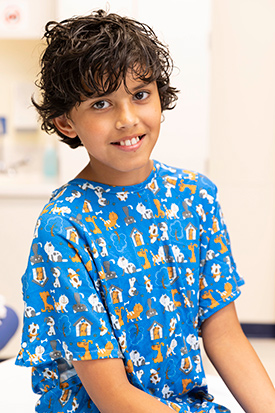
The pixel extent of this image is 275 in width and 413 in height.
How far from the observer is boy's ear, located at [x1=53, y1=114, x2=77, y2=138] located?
106cm

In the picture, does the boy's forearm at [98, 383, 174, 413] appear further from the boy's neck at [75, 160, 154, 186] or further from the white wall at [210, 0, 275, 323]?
the white wall at [210, 0, 275, 323]

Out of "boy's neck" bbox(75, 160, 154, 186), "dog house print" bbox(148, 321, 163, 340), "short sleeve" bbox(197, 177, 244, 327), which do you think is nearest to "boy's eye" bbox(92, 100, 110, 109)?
"boy's neck" bbox(75, 160, 154, 186)

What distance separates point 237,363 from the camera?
43.6 inches

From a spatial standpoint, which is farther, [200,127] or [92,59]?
[200,127]

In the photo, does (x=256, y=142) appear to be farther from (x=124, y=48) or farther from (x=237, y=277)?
(x=124, y=48)

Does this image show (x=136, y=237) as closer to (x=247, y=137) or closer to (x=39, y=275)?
(x=39, y=275)

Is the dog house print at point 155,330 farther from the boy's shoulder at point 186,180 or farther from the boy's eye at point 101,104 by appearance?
the boy's eye at point 101,104

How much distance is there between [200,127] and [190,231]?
1.53 m

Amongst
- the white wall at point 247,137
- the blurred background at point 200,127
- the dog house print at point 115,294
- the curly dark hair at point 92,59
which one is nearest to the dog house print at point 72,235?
the dog house print at point 115,294

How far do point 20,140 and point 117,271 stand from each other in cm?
226

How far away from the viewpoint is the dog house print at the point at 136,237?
1.05 m

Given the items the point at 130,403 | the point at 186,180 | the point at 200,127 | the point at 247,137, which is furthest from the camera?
the point at 247,137

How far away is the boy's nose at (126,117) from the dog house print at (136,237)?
21 centimetres

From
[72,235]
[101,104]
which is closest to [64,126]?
[101,104]
